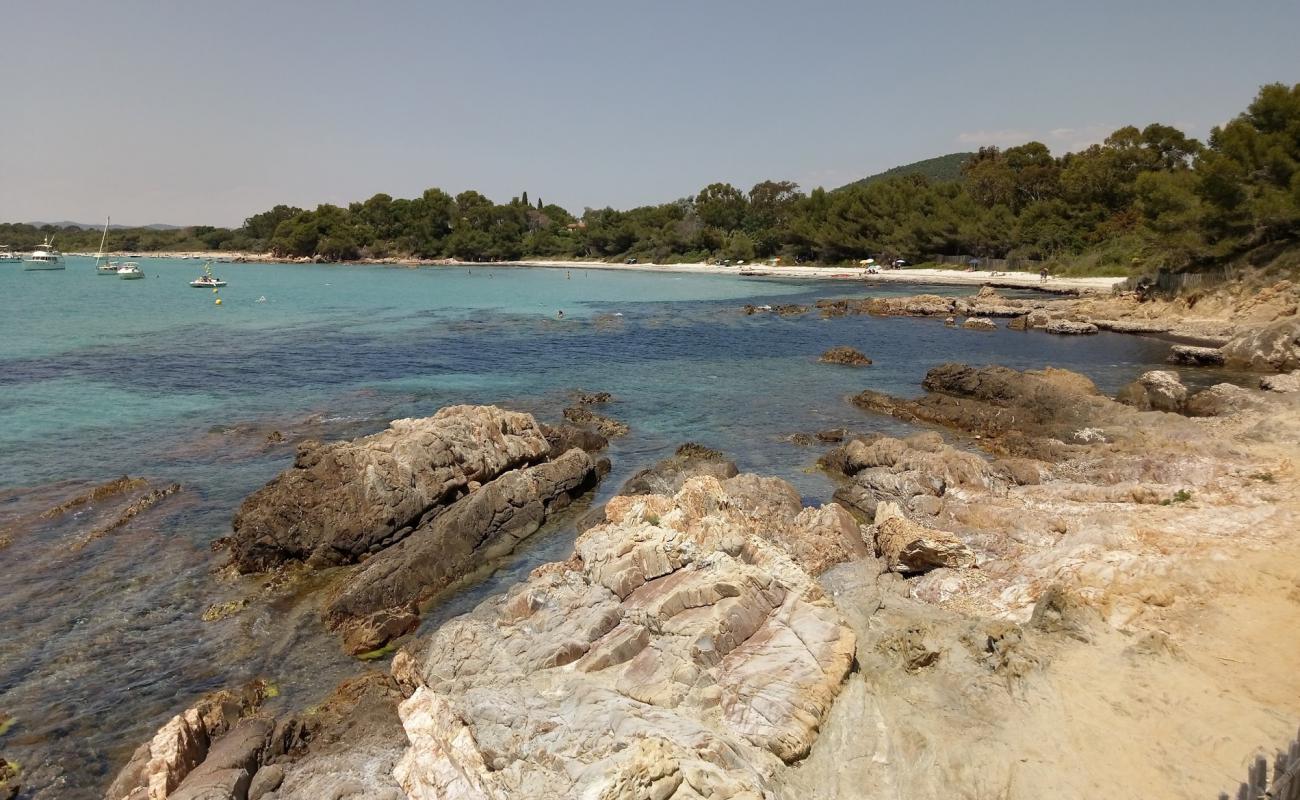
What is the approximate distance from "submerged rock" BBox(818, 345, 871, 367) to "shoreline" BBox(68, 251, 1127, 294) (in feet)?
112

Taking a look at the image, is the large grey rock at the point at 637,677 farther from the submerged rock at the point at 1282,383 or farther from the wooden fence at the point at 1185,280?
the wooden fence at the point at 1185,280

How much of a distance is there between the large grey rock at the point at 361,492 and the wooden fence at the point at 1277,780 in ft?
46.7

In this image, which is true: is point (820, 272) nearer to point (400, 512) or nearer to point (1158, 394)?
point (1158, 394)

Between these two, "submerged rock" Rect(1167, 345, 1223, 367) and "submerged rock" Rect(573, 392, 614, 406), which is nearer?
"submerged rock" Rect(573, 392, 614, 406)

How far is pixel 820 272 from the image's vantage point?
352ft

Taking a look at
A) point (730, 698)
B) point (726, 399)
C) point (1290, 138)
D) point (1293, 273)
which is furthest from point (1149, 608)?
point (1290, 138)

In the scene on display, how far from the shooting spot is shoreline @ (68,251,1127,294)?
69.3 metres

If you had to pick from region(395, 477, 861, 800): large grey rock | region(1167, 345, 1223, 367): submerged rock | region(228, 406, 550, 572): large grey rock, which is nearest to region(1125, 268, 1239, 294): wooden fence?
region(1167, 345, 1223, 367): submerged rock

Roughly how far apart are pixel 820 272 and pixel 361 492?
99.6 meters

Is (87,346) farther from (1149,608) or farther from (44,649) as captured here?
(1149,608)

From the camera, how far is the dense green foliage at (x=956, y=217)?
43.3 metres

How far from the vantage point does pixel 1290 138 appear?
4216cm

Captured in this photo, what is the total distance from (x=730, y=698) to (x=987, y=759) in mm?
2478

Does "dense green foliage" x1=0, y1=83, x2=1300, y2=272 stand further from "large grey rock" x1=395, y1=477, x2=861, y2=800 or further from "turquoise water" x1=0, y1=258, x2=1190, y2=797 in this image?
"large grey rock" x1=395, y1=477, x2=861, y2=800
